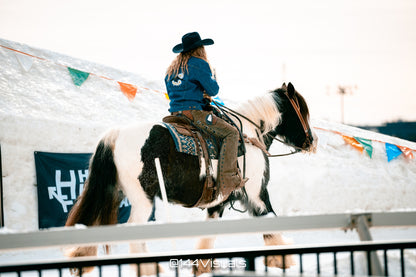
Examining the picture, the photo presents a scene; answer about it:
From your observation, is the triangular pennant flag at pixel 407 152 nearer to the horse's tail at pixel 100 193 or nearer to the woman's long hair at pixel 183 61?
the woman's long hair at pixel 183 61

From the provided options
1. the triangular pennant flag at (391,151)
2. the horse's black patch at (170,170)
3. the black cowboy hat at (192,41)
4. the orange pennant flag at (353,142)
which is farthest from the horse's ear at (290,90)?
the triangular pennant flag at (391,151)

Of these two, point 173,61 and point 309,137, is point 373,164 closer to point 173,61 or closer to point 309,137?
point 309,137

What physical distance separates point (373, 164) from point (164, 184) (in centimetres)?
842

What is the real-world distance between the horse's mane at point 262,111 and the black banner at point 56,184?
367 cm

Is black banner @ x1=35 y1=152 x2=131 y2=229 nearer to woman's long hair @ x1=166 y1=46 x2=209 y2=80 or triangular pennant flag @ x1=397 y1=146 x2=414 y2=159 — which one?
woman's long hair @ x1=166 y1=46 x2=209 y2=80

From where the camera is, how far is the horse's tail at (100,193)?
4.09 meters

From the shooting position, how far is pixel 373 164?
11422 millimetres

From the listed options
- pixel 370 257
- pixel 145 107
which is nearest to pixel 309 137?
pixel 370 257

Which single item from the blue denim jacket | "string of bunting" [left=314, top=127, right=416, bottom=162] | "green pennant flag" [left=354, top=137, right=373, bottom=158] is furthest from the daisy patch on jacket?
"green pennant flag" [left=354, top=137, right=373, bottom=158]

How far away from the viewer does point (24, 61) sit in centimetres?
1070

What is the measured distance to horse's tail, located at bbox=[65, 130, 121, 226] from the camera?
409 centimetres

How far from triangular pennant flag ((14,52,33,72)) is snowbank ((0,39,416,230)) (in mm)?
125

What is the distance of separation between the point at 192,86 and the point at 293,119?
156 centimetres

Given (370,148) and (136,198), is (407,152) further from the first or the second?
(136,198)
